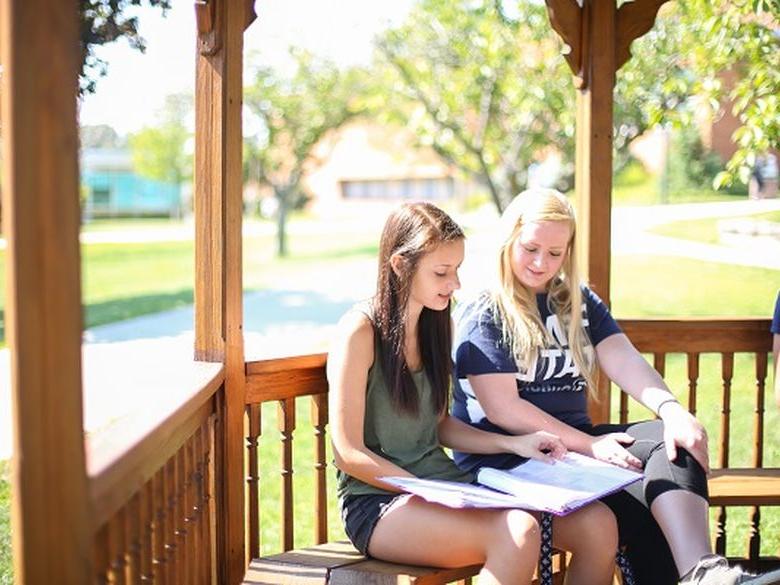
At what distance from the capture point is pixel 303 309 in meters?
14.7

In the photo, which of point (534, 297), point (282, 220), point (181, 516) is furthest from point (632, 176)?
point (282, 220)

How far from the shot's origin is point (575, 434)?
9.80 ft

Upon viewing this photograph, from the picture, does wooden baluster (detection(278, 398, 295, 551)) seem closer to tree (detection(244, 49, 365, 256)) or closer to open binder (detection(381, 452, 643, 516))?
open binder (detection(381, 452, 643, 516))

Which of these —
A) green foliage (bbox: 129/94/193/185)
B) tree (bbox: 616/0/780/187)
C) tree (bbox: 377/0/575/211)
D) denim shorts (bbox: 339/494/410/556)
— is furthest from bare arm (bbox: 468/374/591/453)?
green foliage (bbox: 129/94/193/185)

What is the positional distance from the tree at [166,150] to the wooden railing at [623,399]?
705 inches

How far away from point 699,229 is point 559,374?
4.59m

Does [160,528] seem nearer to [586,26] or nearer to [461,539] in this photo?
[461,539]

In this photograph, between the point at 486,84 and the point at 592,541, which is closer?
the point at 592,541

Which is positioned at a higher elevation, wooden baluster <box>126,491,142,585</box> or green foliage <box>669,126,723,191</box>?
green foliage <box>669,126,723,191</box>

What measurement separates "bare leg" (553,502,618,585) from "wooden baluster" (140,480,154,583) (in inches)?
42.3

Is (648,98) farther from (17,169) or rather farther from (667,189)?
(17,169)

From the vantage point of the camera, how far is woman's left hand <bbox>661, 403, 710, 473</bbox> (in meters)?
2.77

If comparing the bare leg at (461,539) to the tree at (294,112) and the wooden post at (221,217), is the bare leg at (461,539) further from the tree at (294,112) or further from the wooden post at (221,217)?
the tree at (294,112)

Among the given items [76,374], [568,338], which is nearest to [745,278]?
[568,338]
